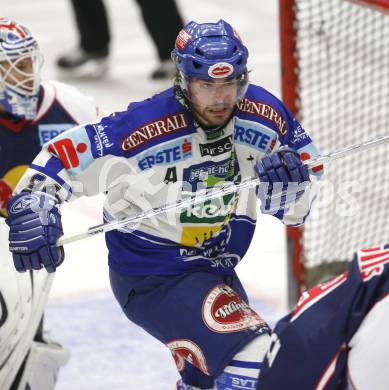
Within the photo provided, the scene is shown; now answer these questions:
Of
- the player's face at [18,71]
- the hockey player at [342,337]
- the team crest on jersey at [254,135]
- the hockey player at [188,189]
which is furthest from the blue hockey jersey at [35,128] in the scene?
the hockey player at [342,337]

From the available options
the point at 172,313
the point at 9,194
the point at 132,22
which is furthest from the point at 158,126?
the point at 132,22

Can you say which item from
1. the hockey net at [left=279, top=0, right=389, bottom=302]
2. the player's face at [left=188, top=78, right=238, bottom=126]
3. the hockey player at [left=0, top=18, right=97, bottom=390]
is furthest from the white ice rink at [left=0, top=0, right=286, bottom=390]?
the player's face at [left=188, top=78, right=238, bottom=126]

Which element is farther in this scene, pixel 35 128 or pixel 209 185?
pixel 35 128

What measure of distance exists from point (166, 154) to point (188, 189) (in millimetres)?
127

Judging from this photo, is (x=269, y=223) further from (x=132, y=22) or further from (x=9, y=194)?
(x=132, y=22)

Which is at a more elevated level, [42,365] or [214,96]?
[214,96]

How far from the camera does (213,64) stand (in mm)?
2598

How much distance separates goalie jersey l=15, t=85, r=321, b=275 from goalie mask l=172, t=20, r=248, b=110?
0.11 m

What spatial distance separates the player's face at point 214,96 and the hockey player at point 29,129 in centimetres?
75

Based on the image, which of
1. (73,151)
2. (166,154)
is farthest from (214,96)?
(73,151)

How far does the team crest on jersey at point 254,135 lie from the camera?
276cm

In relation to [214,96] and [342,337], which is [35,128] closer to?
[214,96]

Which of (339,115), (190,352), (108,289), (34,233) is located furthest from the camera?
(339,115)

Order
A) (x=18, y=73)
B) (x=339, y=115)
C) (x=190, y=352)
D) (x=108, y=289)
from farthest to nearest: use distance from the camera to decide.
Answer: (x=339, y=115) → (x=108, y=289) → (x=18, y=73) → (x=190, y=352)
